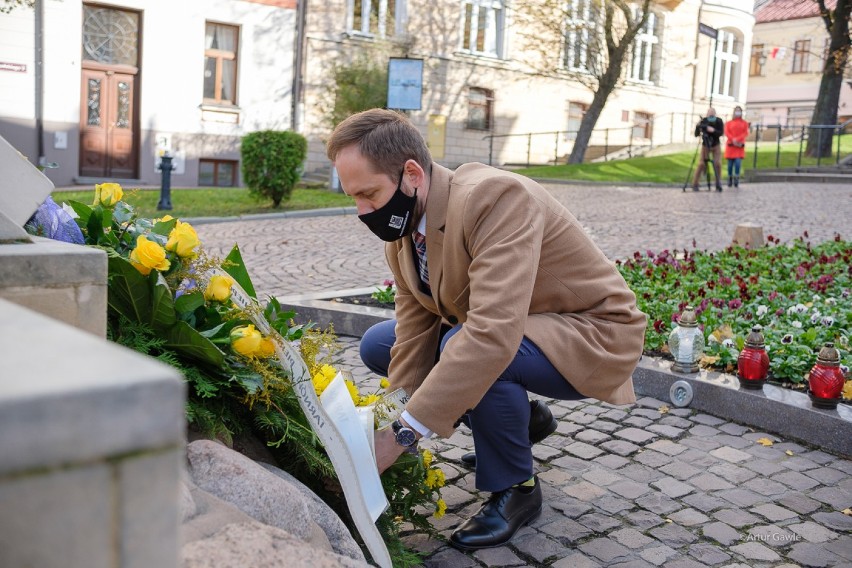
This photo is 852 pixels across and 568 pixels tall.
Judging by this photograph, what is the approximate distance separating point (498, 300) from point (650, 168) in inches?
842

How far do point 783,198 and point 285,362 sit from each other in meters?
16.0

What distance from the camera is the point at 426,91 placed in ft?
86.8

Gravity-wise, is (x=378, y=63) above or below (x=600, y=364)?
above

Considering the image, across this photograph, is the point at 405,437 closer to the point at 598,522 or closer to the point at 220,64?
the point at 598,522

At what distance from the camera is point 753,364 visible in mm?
4480

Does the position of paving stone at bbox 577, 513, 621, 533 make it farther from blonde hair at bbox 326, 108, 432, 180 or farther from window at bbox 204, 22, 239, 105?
window at bbox 204, 22, 239, 105

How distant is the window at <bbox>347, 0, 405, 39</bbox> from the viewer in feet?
81.1

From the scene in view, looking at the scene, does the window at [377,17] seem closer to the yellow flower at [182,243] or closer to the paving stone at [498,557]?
the yellow flower at [182,243]

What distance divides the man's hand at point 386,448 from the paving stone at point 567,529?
0.78 metres

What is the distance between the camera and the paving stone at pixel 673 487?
3654mm

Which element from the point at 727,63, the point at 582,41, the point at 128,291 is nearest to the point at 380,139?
the point at 128,291

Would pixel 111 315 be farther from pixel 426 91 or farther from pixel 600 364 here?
pixel 426 91

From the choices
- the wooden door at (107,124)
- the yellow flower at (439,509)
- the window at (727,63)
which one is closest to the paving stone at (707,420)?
the yellow flower at (439,509)

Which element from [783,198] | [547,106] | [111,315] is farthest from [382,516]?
[547,106]
